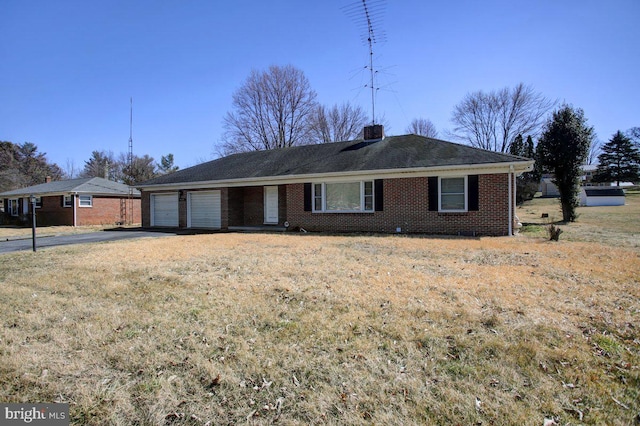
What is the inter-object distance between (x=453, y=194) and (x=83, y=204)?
2455 cm

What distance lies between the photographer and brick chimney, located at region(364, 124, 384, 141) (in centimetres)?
1809

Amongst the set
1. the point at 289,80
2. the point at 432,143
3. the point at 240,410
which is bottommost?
the point at 240,410

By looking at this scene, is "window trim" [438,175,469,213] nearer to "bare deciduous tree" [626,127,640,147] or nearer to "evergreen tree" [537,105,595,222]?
"evergreen tree" [537,105,595,222]

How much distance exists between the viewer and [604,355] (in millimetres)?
3480

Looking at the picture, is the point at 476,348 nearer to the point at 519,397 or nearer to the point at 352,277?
the point at 519,397

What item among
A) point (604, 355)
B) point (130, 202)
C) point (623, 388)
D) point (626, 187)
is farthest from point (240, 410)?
point (626, 187)

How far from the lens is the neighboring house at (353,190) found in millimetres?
12789

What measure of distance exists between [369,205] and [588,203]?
32243 mm

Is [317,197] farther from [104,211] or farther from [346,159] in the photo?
[104,211]

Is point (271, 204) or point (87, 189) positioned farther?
point (87, 189)

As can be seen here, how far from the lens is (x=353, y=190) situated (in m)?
15.2

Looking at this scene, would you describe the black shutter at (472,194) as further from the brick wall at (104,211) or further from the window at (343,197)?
the brick wall at (104,211)

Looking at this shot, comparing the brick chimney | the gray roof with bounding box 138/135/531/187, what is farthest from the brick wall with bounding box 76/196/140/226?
the brick chimney

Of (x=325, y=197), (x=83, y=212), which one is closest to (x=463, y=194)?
(x=325, y=197)
